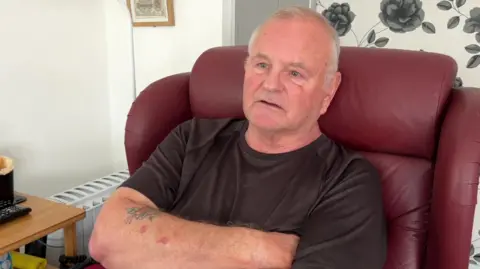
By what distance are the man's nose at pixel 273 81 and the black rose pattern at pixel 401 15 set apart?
3.07ft

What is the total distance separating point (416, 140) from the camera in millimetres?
1172

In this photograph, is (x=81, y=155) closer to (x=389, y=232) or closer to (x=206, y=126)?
(x=206, y=126)

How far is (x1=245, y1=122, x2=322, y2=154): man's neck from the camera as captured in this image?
4.02 feet

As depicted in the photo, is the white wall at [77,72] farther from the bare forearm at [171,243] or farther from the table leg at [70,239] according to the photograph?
the bare forearm at [171,243]

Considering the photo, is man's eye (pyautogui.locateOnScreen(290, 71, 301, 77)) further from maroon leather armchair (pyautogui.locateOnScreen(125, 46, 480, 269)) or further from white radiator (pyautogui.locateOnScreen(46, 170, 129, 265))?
white radiator (pyautogui.locateOnScreen(46, 170, 129, 265))

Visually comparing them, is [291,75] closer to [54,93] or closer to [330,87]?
[330,87]

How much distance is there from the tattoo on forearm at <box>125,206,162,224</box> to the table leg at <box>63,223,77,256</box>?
524mm

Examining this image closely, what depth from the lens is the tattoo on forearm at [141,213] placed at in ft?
3.65

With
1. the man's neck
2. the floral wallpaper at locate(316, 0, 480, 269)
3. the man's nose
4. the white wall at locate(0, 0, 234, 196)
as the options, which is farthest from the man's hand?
the floral wallpaper at locate(316, 0, 480, 269)

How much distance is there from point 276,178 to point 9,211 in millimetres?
840

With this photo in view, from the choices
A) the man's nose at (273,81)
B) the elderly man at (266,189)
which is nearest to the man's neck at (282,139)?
the elderly man at (266,189)

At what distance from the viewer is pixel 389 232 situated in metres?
1.19

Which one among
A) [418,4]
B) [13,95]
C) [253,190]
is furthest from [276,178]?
[13,95]

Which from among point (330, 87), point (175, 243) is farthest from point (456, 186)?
point (175, 243)
